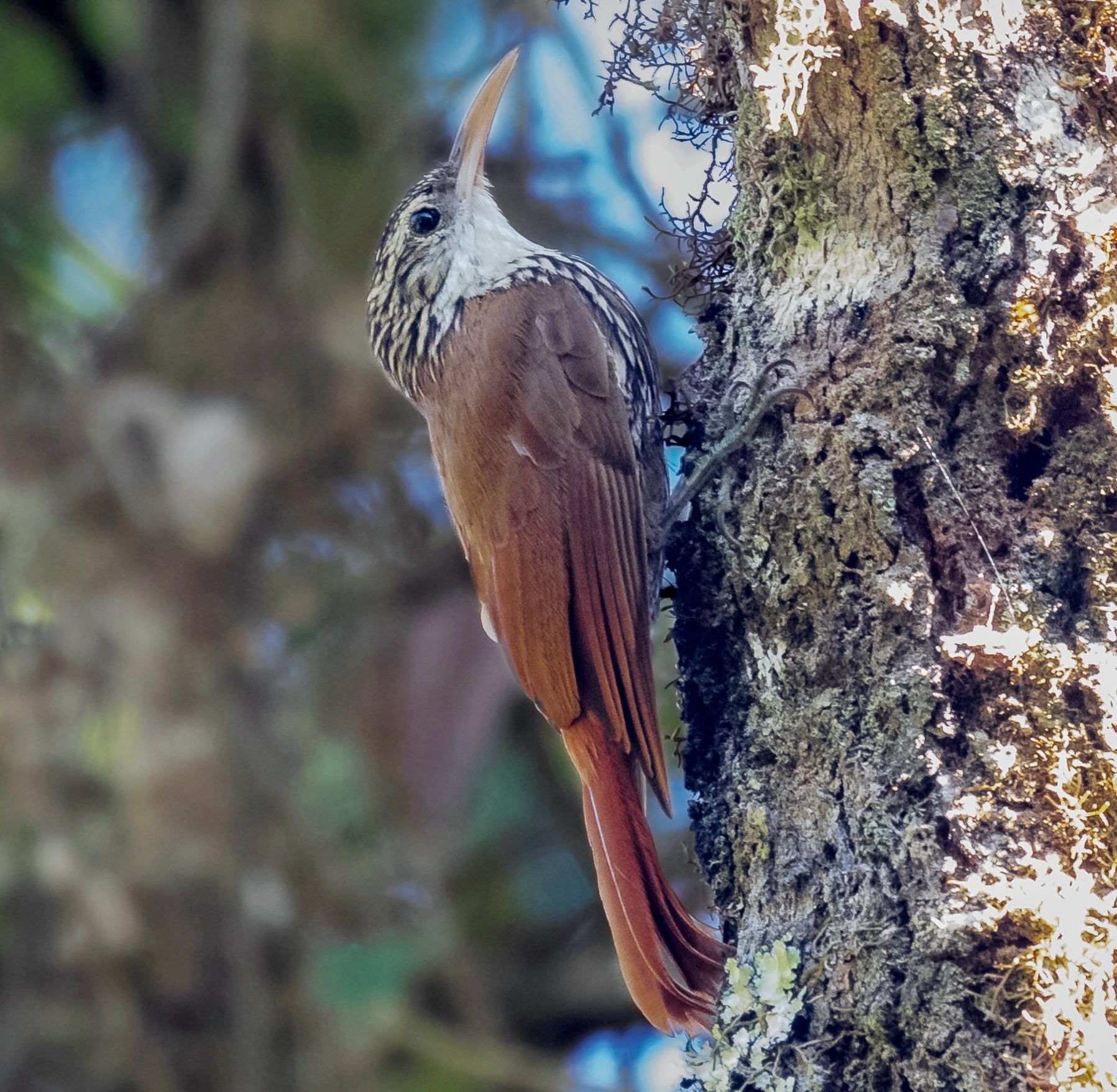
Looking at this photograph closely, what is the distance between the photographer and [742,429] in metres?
2.14

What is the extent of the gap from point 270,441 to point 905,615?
11.2ft

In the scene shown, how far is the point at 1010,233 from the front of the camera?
1917 mm

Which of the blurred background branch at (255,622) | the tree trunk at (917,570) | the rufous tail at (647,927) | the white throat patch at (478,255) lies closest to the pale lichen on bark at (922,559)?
the tree trunk at (917,570)

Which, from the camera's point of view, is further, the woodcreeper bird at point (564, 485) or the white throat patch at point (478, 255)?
the white throat patch at point (478, 255)

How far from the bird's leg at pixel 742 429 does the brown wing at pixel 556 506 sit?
231 millimetres

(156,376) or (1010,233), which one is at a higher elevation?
(156,376)

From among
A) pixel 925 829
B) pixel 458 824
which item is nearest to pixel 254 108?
pixel 458 824

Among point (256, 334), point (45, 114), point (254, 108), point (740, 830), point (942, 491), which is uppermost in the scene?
point (45, 114)

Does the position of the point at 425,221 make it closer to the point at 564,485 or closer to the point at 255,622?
the point at 564,485

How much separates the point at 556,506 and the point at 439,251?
37.2 inches

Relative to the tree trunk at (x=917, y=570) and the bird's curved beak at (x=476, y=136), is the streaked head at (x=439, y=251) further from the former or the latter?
the tree trunk at (x=917, y=570)

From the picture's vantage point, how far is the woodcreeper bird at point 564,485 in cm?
213

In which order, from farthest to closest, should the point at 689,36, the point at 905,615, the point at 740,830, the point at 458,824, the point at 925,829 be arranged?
the point at 458,824
the point at 689,36
the point at 740,830
the point at 905,615
the point at 925,829

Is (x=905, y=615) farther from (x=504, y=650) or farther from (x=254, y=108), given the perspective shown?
(x=254, y=108)
